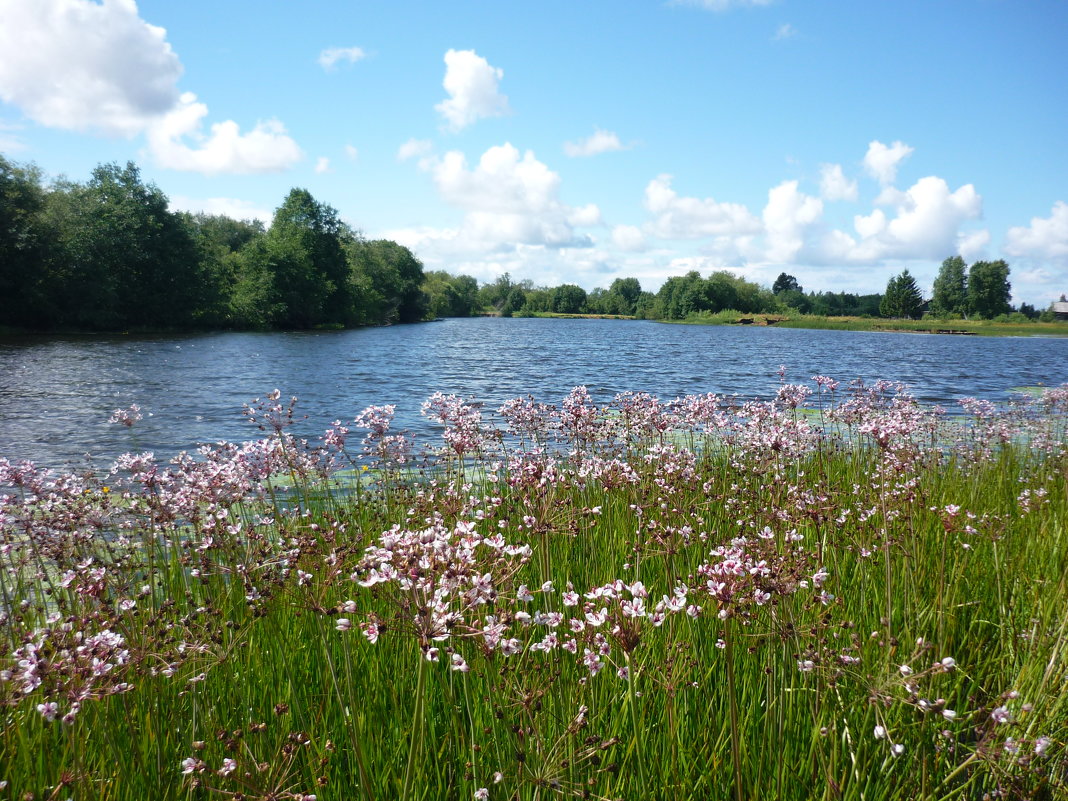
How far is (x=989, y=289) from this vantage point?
440 ft

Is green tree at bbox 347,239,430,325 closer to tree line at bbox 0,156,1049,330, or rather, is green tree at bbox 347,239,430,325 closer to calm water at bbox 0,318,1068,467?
tree line at bbox 0,156,1049,330

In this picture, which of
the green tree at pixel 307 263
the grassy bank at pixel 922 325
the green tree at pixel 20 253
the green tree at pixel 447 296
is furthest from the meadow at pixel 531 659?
the grassy bank at pixel 922 325

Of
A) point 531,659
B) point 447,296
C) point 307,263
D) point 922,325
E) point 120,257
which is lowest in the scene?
point 531,659

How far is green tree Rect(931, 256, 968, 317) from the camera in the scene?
138500mm

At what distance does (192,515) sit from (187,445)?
1122 centimetres

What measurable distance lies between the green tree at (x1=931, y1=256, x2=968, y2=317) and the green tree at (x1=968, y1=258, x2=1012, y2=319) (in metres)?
2.00

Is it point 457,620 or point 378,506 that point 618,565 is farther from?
point 457,620

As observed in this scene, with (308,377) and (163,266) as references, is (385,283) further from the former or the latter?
(308,377)

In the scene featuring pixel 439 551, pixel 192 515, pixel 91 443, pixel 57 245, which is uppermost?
pixel 57 245

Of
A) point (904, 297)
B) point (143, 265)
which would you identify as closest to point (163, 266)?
point (143, 265)

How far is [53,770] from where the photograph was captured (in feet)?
9.75

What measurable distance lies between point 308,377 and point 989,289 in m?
150

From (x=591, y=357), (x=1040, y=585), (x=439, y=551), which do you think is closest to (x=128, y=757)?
(x=439, y=551)

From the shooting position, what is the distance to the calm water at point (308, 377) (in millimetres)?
16641
